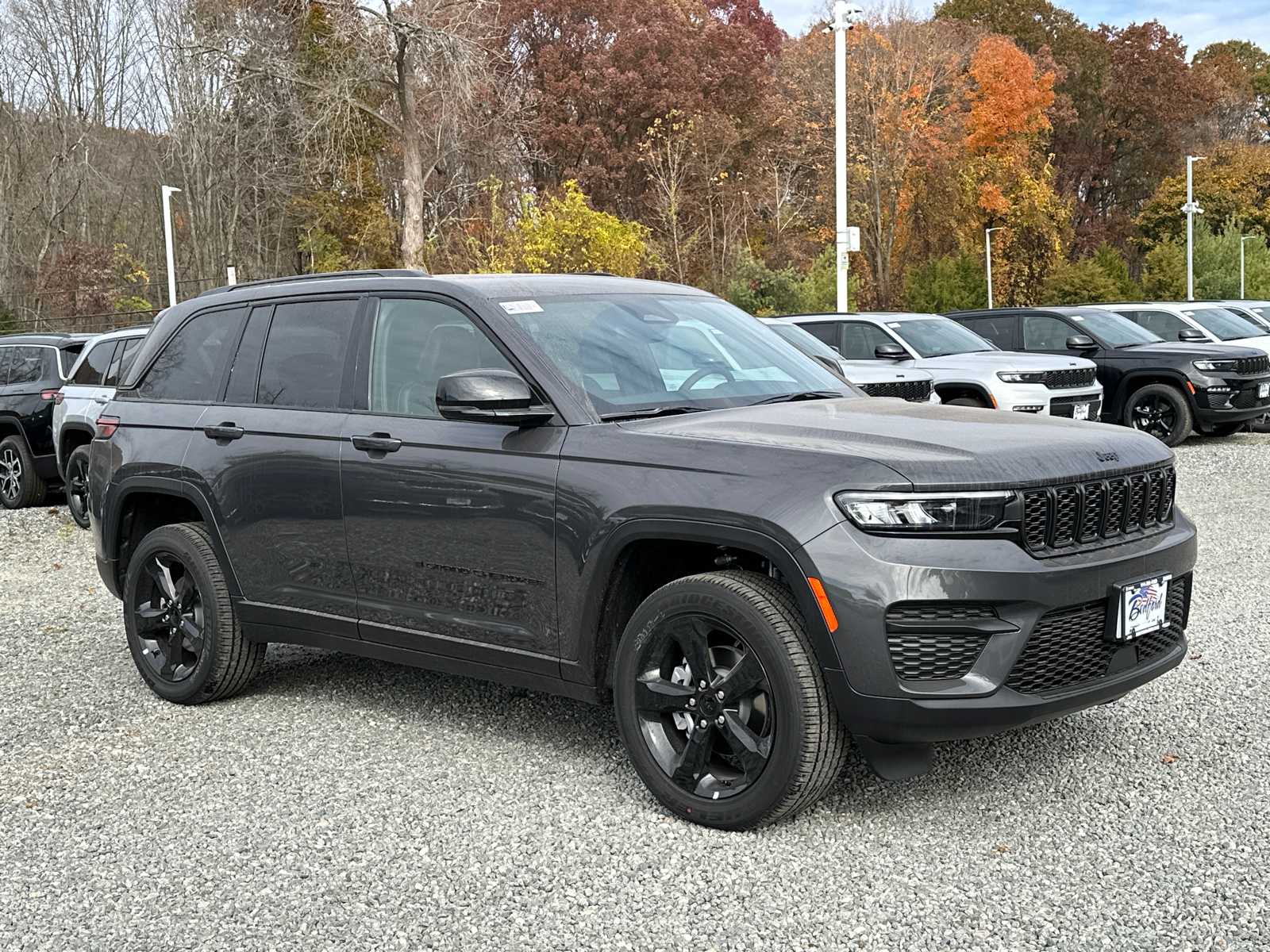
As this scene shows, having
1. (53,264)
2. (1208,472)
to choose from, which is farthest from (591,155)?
(1208,472)

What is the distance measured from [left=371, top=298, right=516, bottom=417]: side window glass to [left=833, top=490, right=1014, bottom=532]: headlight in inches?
63.8

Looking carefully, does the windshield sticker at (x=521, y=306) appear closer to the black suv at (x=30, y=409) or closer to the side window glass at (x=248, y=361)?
the side window glass at (x=248, y=361)

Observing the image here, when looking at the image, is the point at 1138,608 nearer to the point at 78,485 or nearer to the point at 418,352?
the point at 418,352

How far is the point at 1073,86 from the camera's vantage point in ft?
207

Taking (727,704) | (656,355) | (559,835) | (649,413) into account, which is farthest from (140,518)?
(727,704)

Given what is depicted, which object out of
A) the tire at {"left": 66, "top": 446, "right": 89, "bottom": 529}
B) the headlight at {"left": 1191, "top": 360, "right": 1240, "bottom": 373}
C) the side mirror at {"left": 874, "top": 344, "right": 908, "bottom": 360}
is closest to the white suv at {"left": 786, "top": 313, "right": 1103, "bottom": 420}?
the side mirror at {"left": 874, "top": 344, "right": 908, "bottom": 360}

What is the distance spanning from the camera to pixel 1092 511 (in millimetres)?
4152

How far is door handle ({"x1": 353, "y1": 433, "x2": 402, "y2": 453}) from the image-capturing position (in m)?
5.06

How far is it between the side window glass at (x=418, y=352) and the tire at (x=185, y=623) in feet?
4.26

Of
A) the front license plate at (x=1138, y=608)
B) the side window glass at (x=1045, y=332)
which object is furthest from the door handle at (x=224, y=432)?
the side window glass at (x=1045, y=332)

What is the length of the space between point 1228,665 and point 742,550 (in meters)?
2.95

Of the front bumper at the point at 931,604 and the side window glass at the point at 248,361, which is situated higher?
the side window glass at the point at 248,361

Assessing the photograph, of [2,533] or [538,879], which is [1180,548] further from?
[2,533]

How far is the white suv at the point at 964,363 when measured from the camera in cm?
1355
